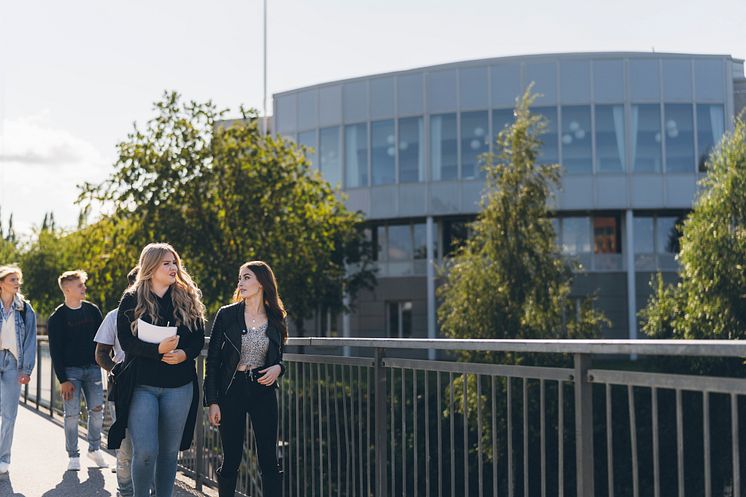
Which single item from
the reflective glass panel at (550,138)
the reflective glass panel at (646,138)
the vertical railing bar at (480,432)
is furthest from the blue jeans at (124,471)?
the reflective glass panel at (646,138)

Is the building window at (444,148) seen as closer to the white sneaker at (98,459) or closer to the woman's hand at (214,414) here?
the white sneaker at (98,459)

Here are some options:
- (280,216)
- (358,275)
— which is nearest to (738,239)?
(280,216)

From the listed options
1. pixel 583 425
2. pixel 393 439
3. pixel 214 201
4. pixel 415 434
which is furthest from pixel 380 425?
pixel 214 201

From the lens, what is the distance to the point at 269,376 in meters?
5.97

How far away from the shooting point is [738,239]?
21906mm

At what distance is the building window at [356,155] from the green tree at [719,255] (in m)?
16.3

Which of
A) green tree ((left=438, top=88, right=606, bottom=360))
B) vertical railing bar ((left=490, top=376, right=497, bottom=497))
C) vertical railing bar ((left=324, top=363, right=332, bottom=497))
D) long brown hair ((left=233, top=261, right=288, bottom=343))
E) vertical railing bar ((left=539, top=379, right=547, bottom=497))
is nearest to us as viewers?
vertical railing bar ((left=539, top=379, right=547, bottom=497))

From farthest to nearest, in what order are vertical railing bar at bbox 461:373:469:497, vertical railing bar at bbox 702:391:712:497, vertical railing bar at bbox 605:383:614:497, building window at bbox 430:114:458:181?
1. building window at bbox 430:114:458:181
2. vertical railing bar at bbox 461:373:469:497
3. vertical railing bar at bbox 605:383:614:497
4. vertical railing bar at bbox 702:391:712:497

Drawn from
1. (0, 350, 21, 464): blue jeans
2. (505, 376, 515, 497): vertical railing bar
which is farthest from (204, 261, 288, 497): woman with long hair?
(0, 350, 21, 464): blue jeans

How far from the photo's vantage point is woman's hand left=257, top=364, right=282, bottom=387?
596 cm

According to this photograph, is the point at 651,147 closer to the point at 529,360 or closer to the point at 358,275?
the point at 358,275

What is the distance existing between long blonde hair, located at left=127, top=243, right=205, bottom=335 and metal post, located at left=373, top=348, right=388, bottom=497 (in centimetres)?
110

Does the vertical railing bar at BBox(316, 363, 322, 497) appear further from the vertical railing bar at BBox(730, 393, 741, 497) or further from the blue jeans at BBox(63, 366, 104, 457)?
the blue jeans at BBox(63, 366, 104, 457)

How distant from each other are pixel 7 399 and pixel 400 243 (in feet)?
96.7
